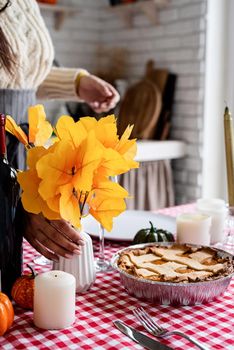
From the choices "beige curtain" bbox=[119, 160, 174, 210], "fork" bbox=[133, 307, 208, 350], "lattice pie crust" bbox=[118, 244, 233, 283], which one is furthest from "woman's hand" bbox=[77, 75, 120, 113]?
"beige curtain" bbox=[119, 160, 174, 210]

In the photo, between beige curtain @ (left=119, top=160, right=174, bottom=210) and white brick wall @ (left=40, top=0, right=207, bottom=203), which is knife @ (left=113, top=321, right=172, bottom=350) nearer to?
beige curtain @ (left=119, top=160, right=174, bottom=210)

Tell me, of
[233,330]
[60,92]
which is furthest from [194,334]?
[60,92]

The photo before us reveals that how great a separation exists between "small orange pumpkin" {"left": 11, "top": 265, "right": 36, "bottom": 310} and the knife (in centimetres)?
16

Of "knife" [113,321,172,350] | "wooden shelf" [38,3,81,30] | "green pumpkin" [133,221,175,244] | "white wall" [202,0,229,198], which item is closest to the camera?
"knife" [113,321,172,350]

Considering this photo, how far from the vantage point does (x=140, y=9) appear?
11.3ft

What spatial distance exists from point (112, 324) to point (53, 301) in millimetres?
117

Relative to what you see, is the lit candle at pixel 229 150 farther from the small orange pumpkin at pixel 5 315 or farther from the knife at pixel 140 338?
the small orange pumpkin at pixel 5 315

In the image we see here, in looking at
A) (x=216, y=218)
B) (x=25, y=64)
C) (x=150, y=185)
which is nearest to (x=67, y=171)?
(x=216, y=218)

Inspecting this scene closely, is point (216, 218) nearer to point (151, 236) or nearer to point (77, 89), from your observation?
point (151, 236)

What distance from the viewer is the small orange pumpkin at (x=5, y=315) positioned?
90 cm

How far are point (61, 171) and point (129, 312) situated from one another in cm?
30

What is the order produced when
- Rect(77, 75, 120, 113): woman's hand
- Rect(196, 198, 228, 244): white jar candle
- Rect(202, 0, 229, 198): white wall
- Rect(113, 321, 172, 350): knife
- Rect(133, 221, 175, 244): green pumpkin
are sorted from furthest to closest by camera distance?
Rect(202, 0, 229, 198): white wall, Rect(77, 75, 120, 113): woman's hand, Rect(196, 198, 228, 244): white jar candle, Rect(133, 221, 175, 244): green pumpkin, Rect(113, 321, 172, 350): knife

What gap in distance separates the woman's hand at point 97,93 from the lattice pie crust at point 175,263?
2.27ft

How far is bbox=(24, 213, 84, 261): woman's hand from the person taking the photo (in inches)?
40.0
